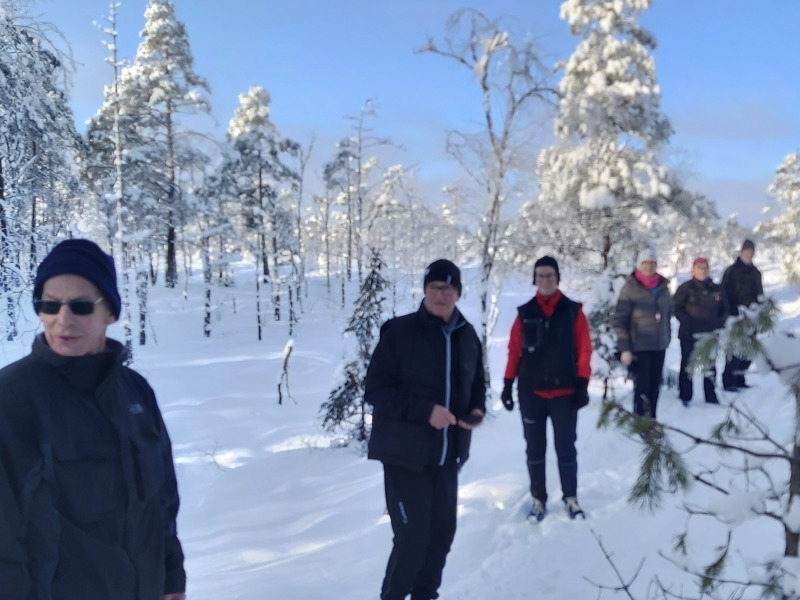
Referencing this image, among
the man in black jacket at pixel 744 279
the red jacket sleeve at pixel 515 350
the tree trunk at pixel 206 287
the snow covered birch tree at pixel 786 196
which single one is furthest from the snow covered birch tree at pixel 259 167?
the snow covered birch tree at pixel 786 196

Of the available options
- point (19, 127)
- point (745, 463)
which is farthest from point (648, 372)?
point (19, 127)

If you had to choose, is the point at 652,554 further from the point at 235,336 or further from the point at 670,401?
the point at 235,336

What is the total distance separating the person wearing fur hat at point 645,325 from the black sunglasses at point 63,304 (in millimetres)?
6040

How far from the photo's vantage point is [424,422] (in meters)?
3.42

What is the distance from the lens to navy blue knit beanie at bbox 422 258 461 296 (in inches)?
141

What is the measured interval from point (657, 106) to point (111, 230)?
18.0 metres

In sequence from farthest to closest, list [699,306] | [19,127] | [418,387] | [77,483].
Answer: [19,127]
[699,306]
[418,387]
[77,483]

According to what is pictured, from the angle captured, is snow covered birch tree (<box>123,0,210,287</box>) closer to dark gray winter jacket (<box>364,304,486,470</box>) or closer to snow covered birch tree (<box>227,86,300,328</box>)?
snow covered birch tree (<box>227,86,300,328</box>)

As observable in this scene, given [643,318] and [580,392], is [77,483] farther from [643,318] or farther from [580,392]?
[643,318]

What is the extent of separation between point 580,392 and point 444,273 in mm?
1775

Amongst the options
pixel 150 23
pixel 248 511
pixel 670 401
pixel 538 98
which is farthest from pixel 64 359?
pixel 150 23

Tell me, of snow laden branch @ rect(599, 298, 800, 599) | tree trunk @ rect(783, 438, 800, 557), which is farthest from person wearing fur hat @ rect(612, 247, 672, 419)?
tree trunk @ rect(783, 438, 800, 557)

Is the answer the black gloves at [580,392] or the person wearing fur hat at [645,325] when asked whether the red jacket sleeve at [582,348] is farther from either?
the person wearing fur hat at [645,325]

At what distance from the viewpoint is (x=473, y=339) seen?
3795mm
